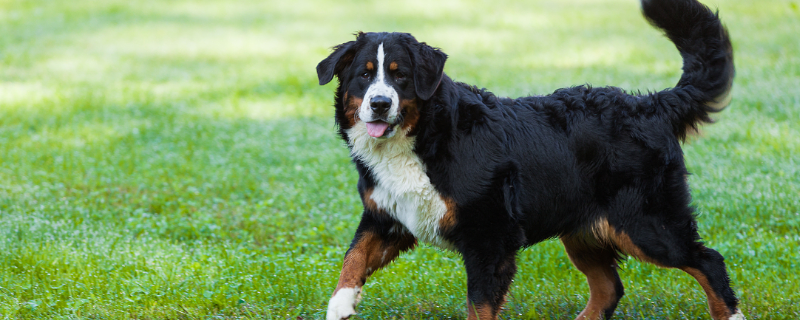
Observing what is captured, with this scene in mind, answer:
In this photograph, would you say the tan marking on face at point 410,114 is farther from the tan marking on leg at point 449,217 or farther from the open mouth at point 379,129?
the tan marking on leg at point 449,217

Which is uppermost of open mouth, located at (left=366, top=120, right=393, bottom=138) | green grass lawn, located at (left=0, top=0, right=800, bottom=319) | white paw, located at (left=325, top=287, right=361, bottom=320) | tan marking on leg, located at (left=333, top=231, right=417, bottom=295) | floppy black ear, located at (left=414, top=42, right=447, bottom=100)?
floppy black ear, located at (left=414, top=42, right=447, bottom=100)

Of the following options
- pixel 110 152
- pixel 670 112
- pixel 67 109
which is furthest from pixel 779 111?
pixel 67 109

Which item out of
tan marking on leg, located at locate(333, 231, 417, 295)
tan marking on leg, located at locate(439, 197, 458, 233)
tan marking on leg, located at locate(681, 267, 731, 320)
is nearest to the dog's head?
tan marking on leg, located at locate(439, 197, 458, 233)

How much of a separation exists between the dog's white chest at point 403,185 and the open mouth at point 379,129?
10 centimetres

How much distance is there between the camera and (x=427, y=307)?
4.68m

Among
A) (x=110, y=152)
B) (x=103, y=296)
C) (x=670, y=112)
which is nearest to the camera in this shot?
(x=670, y=112)

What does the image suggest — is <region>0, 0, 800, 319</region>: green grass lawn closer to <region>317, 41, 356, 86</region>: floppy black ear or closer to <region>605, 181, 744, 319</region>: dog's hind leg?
<region>605, 181, 744, 319</region>: dog's hind leg

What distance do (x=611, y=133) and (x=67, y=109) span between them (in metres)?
8.80

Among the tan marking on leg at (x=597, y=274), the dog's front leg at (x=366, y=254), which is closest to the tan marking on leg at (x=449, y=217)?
the dog's front leg at (x=366, y=254)

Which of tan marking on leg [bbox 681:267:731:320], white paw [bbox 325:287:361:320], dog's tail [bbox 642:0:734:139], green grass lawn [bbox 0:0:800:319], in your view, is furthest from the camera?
green grass lawn [bbox 0:0:800:319]

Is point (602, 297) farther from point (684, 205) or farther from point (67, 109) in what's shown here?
point (67, 109)

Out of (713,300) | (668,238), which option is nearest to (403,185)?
(668,238)

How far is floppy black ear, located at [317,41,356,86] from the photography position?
4.09 metres

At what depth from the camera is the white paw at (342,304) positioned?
4.07 meters
